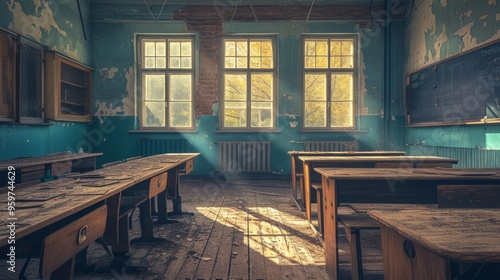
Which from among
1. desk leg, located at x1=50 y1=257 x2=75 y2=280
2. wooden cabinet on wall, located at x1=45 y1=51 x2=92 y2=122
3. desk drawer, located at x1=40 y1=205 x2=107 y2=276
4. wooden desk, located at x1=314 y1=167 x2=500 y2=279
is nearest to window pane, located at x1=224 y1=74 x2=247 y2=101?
wooden cabinet on wall, located at x1=45 y1=51 x2=92 y2=122

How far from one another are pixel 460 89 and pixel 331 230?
151 inches

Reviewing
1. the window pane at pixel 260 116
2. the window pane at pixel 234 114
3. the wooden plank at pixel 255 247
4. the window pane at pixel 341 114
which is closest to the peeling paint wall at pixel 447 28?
the window pane at pixel 341 114

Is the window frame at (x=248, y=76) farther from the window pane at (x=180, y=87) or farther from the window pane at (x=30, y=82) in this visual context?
the window pane at (x=30, y=82)

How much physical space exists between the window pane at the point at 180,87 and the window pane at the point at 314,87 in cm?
246

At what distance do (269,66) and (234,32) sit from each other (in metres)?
1.00

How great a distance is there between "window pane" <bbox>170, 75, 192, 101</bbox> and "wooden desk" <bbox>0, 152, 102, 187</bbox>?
2808mm

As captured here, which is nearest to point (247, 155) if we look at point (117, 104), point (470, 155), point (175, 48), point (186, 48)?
point (186, 48)

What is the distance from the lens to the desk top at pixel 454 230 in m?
0.79

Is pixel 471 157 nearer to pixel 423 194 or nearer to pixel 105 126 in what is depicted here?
pixel 423 194

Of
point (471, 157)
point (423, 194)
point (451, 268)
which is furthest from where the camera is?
point (471, 157)

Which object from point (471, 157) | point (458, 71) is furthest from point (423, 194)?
point (458, 71)

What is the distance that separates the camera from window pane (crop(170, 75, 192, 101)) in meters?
7.09

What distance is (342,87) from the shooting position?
7.11m

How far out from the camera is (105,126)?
6.97m
